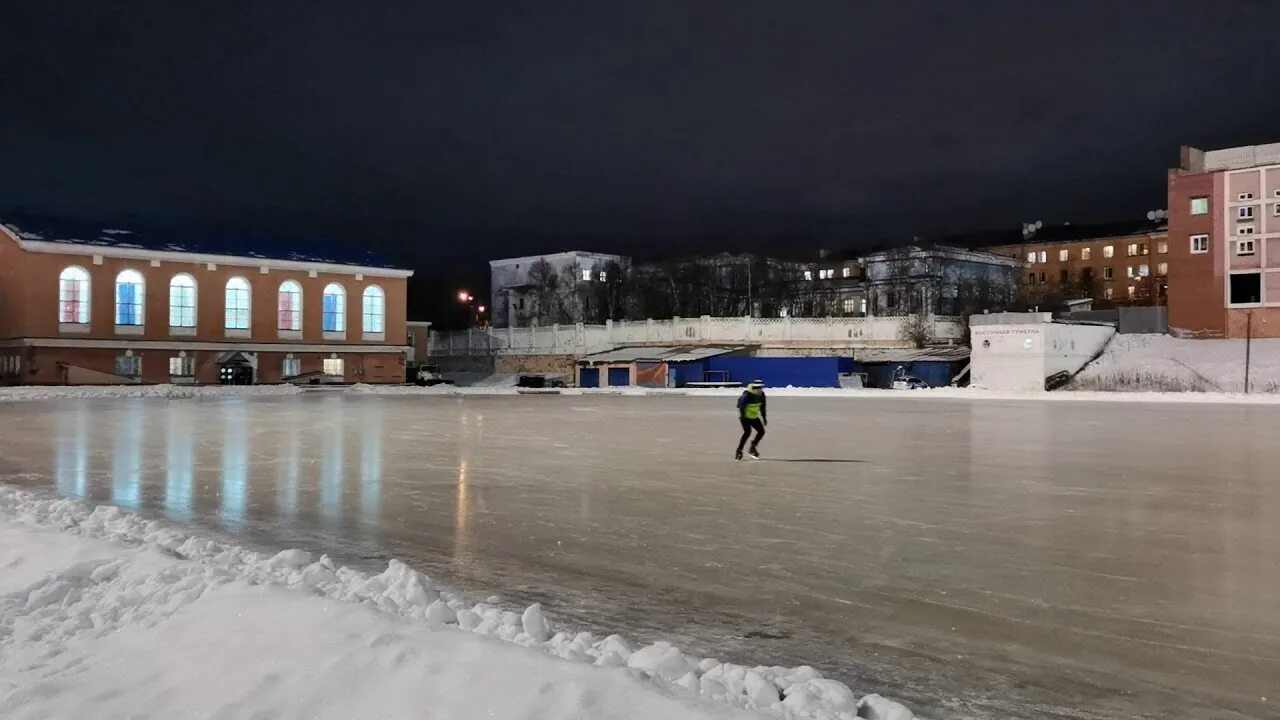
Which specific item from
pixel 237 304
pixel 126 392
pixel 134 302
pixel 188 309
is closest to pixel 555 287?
pixel 237 304

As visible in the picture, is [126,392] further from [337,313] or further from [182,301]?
[337,313]

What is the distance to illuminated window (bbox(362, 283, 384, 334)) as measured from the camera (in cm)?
6506

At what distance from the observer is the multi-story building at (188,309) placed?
53219mm

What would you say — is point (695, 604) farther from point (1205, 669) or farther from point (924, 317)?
point (924, 317)

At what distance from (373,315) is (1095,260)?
2911 inches

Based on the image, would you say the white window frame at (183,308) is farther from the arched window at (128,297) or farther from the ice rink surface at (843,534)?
the ice rink surface at (843,534)

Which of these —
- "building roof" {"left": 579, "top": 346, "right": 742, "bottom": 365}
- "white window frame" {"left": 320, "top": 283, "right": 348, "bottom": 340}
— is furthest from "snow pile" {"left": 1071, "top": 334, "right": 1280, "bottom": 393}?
"white window frame" {"left": 320, "top": 283, "right": 348, "bottom": 340}

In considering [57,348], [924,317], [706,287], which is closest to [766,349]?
[924,317]

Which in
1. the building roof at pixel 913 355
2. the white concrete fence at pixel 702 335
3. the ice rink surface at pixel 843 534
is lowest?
the ice rink surface at pixel 843 534

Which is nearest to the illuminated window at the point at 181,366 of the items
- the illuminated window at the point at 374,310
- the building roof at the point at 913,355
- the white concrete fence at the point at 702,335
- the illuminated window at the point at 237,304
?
the illuminated window at the point at 237,304

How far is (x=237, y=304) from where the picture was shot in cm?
6000

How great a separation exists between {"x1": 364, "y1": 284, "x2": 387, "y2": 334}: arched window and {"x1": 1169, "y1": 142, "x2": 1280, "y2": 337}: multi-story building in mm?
52280

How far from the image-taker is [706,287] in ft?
295

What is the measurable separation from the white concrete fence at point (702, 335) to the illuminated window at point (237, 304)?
69.6 ft
